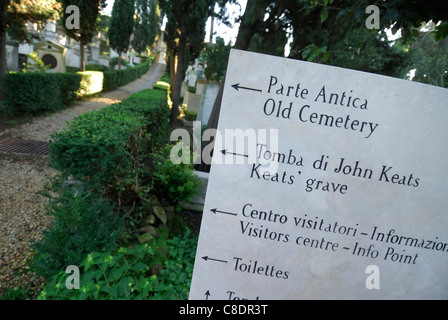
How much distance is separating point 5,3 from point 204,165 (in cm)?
814

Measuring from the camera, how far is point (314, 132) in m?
1.20

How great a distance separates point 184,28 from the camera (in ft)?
30.8

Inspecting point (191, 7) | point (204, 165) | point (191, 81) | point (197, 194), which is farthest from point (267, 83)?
point (191, 81)

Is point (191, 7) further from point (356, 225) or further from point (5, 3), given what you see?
point (356, 225)

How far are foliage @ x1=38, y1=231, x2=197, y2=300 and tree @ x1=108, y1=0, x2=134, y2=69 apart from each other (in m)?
22.3

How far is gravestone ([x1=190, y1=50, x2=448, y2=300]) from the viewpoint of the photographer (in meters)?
1.16

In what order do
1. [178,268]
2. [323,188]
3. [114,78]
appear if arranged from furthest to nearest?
[114,78] < [178,268] < [323,188]

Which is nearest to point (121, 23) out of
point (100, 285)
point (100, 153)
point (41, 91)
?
point (41, 91)

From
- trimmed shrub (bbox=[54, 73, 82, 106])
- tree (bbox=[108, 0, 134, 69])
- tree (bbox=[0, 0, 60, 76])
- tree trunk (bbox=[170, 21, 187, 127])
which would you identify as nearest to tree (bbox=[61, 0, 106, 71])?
tree (bbox=[0, 0, 60, 76])

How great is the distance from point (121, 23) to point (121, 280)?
23468mm

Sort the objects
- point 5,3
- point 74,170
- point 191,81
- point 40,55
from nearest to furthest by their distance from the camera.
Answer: point 74,170 → point 5,3 → point 40,55 → point 191,81

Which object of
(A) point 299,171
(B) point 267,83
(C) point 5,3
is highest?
(C) point 5,3

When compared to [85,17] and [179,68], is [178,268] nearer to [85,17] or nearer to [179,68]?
[179,68]

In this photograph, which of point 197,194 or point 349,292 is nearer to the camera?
point 349,292
